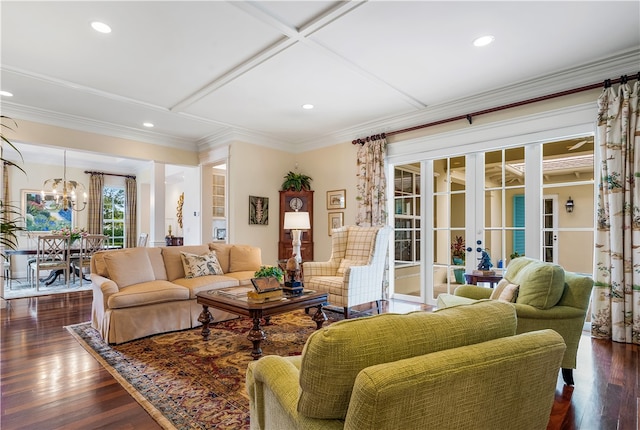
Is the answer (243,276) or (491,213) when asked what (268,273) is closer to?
(243,276)

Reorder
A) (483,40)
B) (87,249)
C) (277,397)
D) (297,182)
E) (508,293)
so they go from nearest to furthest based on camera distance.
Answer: (277,397), (508,293), (483,40), (297,182), (87,249)

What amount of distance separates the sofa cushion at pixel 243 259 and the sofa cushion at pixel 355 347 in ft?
12.4

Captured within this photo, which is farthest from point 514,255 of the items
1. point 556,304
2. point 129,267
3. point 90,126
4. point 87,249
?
point 87,249

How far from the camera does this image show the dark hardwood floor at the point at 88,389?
2.03 metres

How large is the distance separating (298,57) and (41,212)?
7.77 metres

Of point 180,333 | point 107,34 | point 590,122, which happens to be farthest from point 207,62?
point 590,122

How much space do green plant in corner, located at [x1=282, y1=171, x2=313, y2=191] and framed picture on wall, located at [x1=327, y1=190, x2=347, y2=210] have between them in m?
0.53

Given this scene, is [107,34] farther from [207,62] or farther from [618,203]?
[618,203]

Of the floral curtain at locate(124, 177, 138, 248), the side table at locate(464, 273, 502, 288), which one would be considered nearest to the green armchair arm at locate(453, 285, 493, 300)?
the side table at locate(464, 273, 502, 288)

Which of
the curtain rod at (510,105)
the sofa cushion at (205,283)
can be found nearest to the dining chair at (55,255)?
the sofa cushion at (205,283)

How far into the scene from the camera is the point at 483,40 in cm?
307

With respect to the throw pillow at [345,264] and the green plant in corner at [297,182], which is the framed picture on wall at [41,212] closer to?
the green plant in corner at [297,182]

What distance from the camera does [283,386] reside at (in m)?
1.26

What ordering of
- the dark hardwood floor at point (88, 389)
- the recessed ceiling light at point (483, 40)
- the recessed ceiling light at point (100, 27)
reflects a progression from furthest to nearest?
the recessed ceiling light at point (483, 40) → the recessed ceiling light at point (100, 27) → the dark hardwood floor at point (88, 389)
